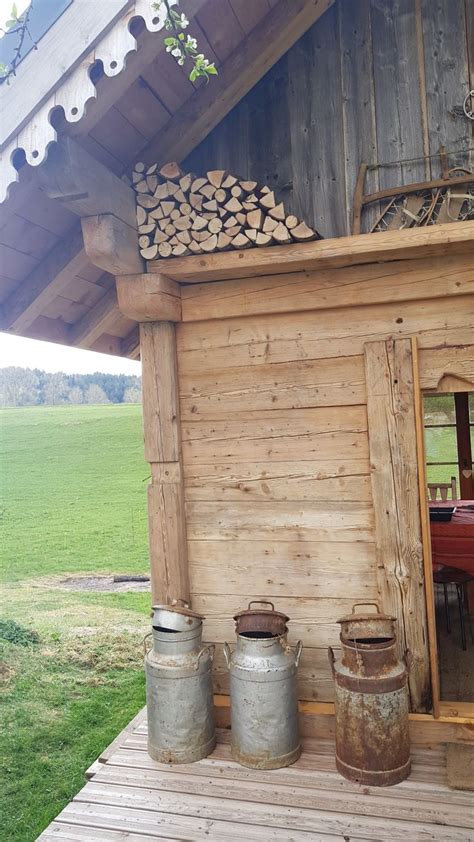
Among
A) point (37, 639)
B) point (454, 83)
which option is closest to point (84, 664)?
point (37, 639)

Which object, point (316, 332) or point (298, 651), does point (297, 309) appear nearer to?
point (316, 332)

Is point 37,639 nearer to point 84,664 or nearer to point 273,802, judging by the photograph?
point 84,664

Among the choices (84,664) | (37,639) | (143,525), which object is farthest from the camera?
(143,525)

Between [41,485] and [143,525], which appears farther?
[41,485]

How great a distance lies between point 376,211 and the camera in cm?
388

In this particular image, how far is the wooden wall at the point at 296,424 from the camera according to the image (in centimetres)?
392

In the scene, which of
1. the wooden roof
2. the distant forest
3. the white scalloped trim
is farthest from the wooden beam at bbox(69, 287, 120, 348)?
the distant forest

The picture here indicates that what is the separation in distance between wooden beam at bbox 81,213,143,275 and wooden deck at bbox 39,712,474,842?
305 cm

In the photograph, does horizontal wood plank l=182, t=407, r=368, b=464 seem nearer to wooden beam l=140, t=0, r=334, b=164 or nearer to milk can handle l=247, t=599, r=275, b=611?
milk can handle l=247, t=599, r=275, b=611

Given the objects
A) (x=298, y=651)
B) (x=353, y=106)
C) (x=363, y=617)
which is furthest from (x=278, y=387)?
(x=353, y=106)

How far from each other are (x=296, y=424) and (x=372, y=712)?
1768 millimetres

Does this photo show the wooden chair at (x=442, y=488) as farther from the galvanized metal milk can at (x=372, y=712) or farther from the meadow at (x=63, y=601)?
the galvanized metal milk can at (x=372, y=712)

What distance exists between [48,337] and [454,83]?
3.39 meters

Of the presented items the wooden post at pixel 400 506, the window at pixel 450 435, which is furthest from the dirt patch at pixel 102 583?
the wooden post at pixel 400 506
